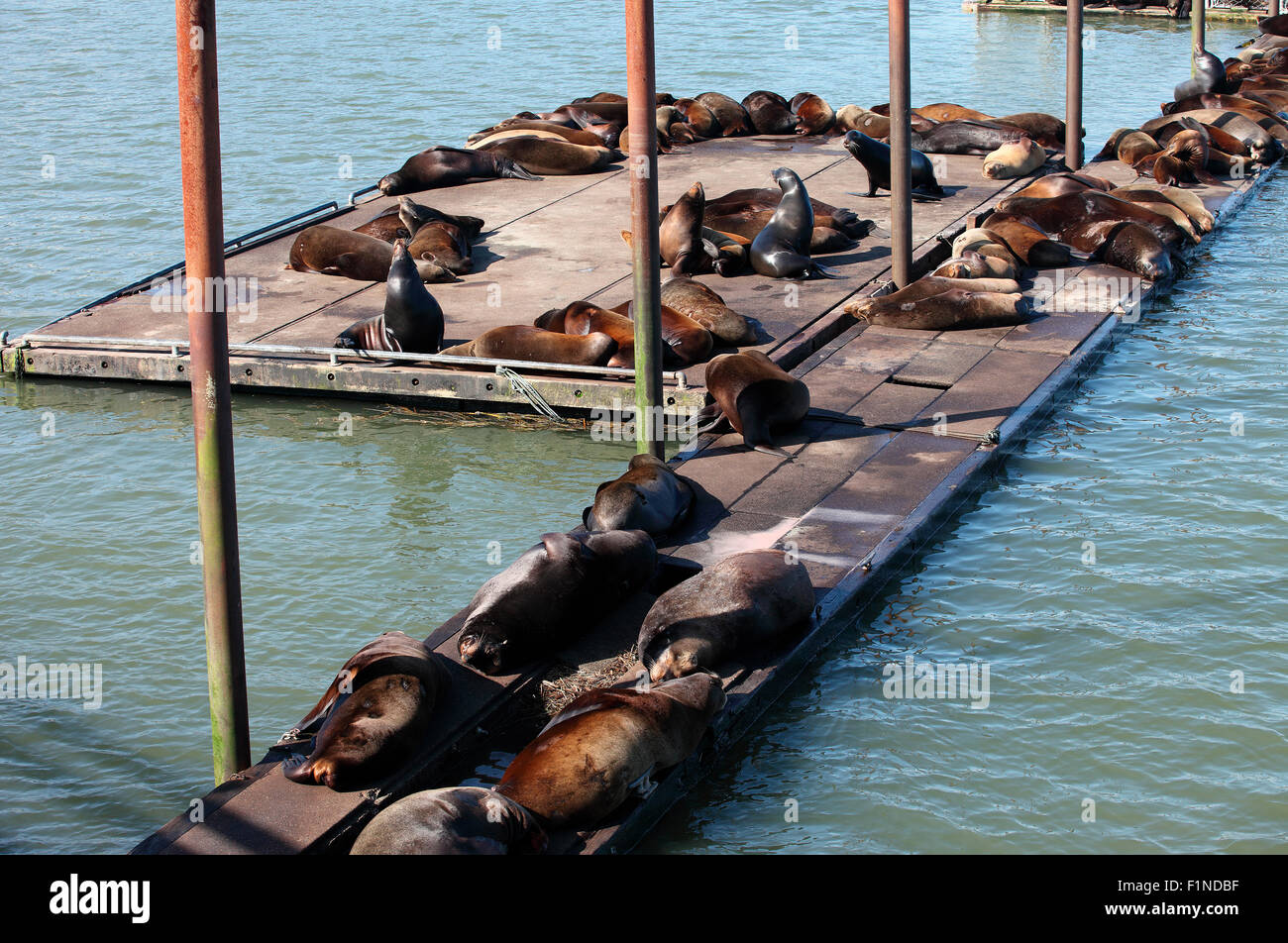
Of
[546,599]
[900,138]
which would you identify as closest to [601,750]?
[546,599]

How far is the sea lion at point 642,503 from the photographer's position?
24.7ft

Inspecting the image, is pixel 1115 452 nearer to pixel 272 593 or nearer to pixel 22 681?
pixel 272 593

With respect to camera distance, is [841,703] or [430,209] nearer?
[841,703]

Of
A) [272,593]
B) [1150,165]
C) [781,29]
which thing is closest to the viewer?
[272,593]

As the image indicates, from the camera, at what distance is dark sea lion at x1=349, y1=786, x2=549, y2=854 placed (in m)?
4.83

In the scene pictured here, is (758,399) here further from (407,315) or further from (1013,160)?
(1013,160)

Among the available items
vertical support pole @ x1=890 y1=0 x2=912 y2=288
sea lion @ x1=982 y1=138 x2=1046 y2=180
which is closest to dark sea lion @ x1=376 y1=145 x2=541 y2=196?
sea lion @ x1=982 y1=138 x2=1046 y2=180

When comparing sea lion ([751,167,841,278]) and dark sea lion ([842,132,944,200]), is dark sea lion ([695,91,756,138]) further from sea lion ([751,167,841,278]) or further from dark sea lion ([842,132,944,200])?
sea lion ([751,167,841,278])

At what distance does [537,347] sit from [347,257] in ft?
10.3

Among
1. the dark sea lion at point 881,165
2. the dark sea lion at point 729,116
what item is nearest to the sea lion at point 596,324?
the dark sea lion at point 881,165

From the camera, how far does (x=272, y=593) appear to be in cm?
806

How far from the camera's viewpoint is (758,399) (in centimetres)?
897
